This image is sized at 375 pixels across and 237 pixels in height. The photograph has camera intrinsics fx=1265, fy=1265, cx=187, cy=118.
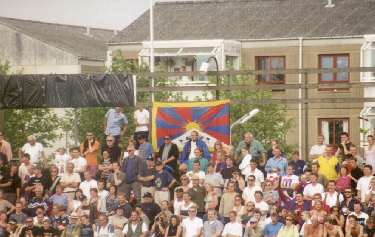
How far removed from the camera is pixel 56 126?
188 ft

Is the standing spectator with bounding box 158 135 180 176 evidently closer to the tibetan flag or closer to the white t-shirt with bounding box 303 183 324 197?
the tibetan flag

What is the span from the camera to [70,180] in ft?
107

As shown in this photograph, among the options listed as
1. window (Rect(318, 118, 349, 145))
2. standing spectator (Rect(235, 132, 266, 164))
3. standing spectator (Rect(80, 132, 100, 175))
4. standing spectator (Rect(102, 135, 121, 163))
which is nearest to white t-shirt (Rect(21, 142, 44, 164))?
standing spectator (Rect(80, 132, 100, 175))

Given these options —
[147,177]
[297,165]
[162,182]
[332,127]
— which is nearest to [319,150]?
[297,165]

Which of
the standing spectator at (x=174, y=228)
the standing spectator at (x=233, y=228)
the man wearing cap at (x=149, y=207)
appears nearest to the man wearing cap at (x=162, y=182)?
the man wearing cap at (x=149, y=207)

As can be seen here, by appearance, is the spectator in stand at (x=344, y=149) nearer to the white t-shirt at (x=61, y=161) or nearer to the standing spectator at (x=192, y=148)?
the standing spectator at (x=192, y=148)

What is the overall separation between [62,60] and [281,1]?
12.3 metres

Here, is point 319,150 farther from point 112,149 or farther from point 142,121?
point 112,149

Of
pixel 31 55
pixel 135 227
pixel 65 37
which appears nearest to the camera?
pixel 135 227

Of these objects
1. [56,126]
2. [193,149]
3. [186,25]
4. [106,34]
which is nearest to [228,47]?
[186,25]

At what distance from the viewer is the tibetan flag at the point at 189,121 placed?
3366cm

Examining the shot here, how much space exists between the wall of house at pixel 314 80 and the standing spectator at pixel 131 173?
2811cm

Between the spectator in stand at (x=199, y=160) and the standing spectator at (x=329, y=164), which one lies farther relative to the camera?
the spectator in stand at (x=199, y=160)

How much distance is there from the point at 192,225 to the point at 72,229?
324cm
